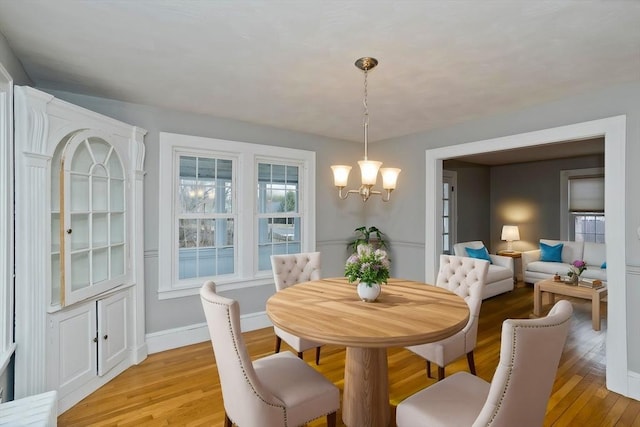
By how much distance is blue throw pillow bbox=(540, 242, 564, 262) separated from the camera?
19.2 ft

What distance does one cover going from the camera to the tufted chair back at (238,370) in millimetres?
1479

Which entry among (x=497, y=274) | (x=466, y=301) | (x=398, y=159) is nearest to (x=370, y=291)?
(x=466, y=301)

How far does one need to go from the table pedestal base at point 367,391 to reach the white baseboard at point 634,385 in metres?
2.08

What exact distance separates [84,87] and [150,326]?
7.54 ft

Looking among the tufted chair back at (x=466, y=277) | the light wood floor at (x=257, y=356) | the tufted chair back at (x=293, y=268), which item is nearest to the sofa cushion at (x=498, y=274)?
the light wood floor at (x=257, y=356)

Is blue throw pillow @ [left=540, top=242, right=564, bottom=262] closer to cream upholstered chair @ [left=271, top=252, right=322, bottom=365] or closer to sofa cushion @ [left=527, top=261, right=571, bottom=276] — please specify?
sofa cushion @ [left=527, top=261, right=571, bottom=276]

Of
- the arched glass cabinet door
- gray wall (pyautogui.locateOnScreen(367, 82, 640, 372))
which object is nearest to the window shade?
gray wall (pyautogui.locateOnScreen(367, 82, 640, 372))

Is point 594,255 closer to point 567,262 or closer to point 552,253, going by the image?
point 567,262

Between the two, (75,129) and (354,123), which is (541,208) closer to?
(354,123)

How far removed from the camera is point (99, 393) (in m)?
2.57

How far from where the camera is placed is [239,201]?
3783mm

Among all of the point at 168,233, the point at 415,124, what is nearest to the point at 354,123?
the point at 415,124

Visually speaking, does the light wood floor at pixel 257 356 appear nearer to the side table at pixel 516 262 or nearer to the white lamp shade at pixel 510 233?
the side table at pixel 516 262

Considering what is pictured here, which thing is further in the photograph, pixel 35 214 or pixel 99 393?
pixel 99 393
